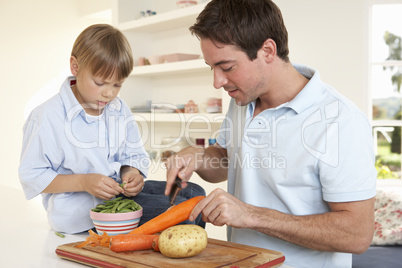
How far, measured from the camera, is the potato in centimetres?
120

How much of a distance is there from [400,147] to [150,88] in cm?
242

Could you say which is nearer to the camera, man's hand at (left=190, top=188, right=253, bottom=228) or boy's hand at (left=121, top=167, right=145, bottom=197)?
man's hand at (left=190, top=188, right=253, bottom=228)

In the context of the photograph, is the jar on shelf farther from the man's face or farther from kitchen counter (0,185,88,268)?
the man's face

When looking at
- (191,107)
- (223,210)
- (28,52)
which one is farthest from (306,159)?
(28,52)

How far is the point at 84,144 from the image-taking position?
5.68 feet

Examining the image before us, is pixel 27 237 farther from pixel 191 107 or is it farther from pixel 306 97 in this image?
pixel 191 107

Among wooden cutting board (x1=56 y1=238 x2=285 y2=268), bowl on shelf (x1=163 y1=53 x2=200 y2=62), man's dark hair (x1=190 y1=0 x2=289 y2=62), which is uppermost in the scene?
bowl on shelf (x1=163 y1=53 x2=200 y2=62)

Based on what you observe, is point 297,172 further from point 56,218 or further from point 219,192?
point 56,218

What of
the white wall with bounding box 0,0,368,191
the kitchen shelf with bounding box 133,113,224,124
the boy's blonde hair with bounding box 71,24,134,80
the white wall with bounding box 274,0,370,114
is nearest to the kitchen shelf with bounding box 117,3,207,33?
the white wall with bounding box 274,0,370,114

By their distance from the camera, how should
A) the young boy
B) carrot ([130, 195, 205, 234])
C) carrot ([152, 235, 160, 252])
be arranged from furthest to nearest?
1. the young boy
2. carrot ([130, 195, 205, 234])
3. carrot ([152, 235, 160, 252])

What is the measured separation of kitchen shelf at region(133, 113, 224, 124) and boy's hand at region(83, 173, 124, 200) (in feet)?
6.69

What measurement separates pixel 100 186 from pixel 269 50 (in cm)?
75

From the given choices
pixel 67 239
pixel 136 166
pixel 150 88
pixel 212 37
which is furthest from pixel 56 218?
pixel 150 88

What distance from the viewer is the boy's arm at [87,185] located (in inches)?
62.7
